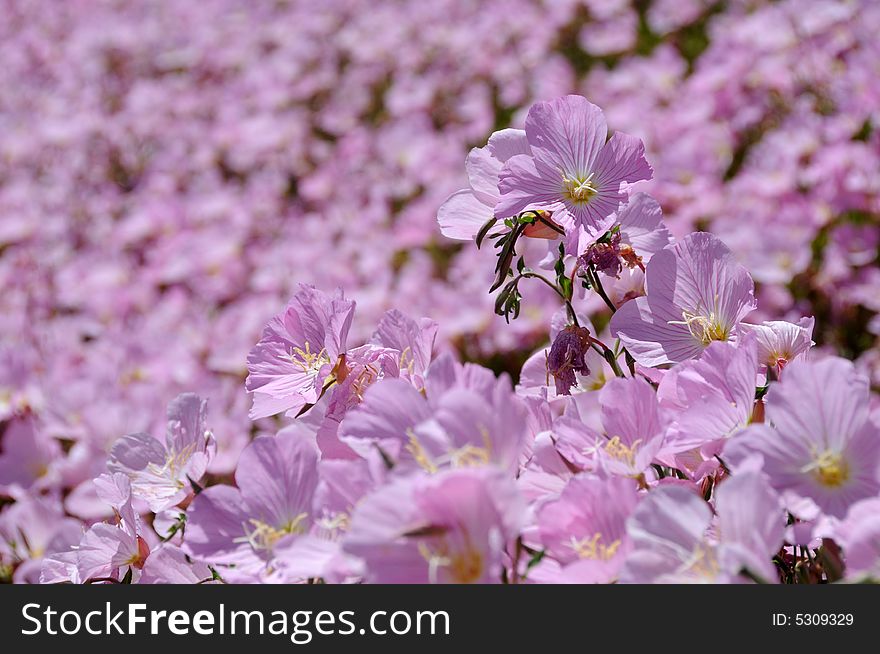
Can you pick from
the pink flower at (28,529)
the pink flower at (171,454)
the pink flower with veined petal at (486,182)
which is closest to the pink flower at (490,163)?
the pink flower with veined petal at (486,182)

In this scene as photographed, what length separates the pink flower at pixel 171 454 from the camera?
106 centimetres

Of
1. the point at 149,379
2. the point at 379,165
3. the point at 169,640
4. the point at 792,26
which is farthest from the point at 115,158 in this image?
the point at 169,640

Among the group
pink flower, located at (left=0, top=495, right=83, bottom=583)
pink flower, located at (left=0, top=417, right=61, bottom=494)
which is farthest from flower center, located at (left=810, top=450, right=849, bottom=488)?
pink flower, located at (left=0, top=417, right=61, bottom=494)

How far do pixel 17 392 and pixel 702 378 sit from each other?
2.22 metres

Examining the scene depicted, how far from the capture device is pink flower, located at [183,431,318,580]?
85 cm

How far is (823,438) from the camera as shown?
2.54 ft

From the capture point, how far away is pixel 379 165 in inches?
157

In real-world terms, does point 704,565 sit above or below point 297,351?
below

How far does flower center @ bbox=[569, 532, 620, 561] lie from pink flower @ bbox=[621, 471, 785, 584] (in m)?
0.02

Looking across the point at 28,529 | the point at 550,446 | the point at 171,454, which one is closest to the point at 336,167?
the point at 28,529

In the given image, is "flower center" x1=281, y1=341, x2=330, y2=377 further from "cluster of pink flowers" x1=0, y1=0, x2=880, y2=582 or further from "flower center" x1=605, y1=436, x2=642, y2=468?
"flower center" x1=605, y1=436, x2=642, y2=468

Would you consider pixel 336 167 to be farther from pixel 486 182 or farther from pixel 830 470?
pixel 830 470

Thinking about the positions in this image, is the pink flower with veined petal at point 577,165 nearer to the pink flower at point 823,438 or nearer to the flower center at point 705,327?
the flower center at point 705,327

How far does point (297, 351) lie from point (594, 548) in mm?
429
